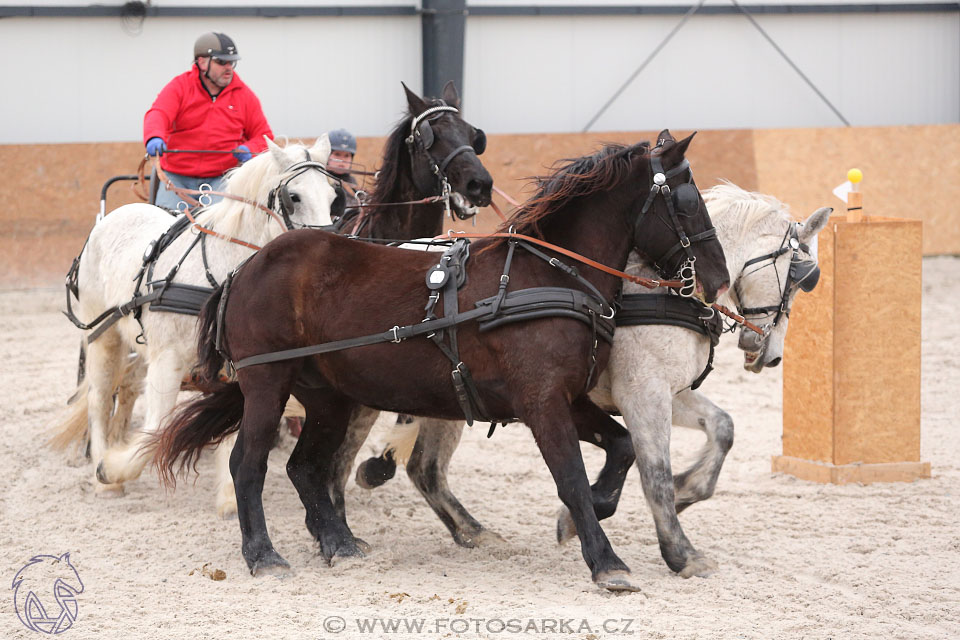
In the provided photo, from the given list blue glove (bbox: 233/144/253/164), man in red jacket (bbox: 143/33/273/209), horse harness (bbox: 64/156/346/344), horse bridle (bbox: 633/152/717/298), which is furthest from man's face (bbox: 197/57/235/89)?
horse bridle (bbox: 633/152/717/298)

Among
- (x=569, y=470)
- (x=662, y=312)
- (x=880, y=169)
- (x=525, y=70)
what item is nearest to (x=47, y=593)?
(x=569, y=470)

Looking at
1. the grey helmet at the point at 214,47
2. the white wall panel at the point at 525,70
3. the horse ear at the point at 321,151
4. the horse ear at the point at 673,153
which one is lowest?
the horse ear at the point at 673,153

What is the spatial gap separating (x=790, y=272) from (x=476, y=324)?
57.8 inches

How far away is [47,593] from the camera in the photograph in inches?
168

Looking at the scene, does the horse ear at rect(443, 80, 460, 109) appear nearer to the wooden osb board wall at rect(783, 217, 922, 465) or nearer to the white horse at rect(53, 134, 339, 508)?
the white horse at rect(53, 134, 339, 508)

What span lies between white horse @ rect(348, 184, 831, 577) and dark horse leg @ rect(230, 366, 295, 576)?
0.66m

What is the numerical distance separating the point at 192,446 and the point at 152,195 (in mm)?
2208

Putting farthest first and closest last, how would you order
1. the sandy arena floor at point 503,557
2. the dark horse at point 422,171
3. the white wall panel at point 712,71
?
1. the white wall panel at point 712,71
2. the dark horse at point 422,171
3. the sandy arena floor at point 503,557

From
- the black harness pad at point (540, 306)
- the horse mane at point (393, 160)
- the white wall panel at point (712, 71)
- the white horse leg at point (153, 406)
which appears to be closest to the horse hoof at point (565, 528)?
the black harness pad at point (540, 306)

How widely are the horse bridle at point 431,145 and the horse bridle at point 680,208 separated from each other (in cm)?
126

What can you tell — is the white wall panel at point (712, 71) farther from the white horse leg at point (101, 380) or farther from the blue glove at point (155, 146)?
the white horse leg at point (101, 380)

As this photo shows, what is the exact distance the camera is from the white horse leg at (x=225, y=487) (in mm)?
5492

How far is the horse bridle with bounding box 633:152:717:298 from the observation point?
4305 mm

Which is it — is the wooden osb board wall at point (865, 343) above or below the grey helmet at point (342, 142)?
below
